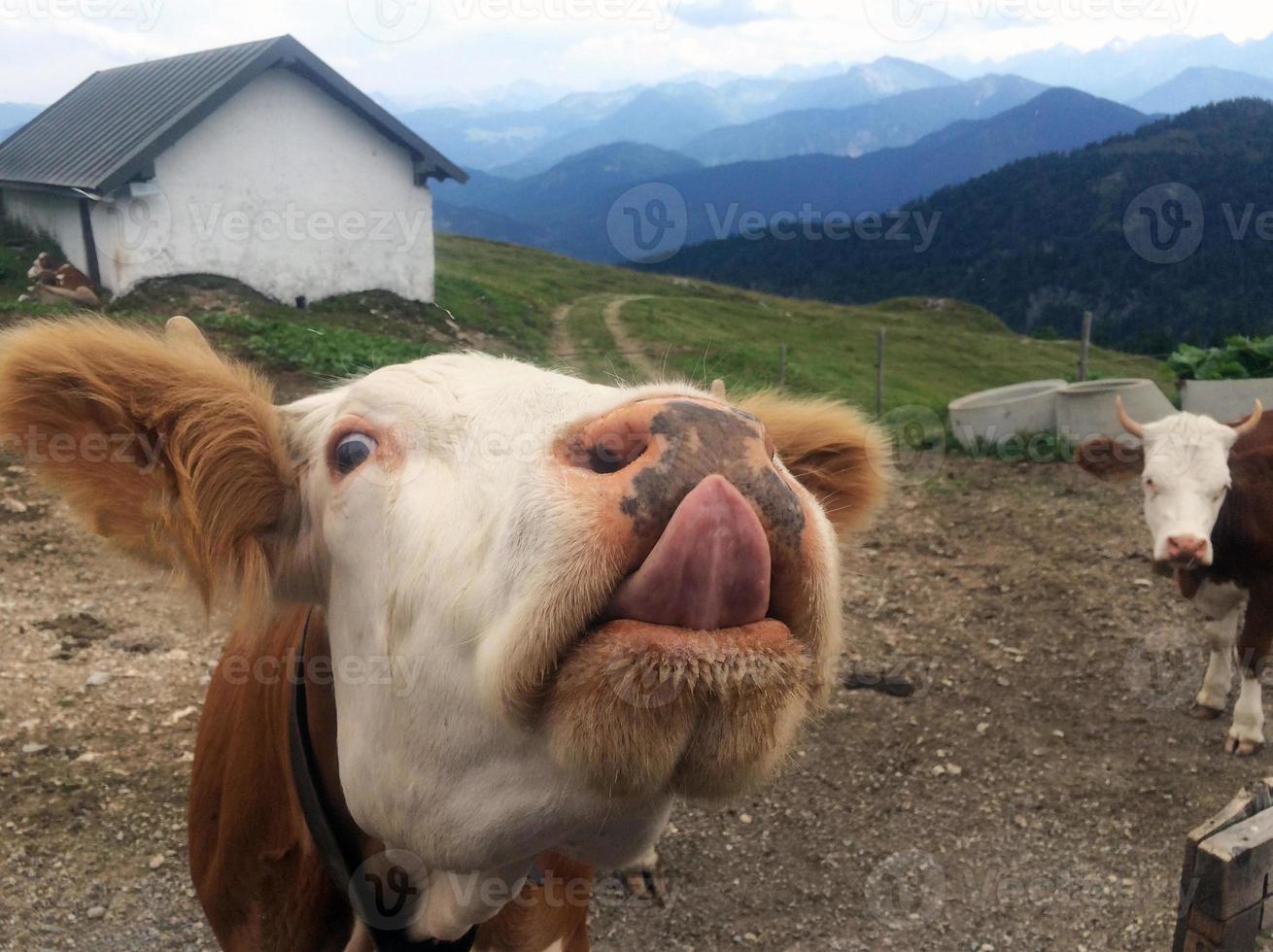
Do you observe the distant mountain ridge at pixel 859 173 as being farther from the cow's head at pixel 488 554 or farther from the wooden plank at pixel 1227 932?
the cow's head at pixel 488 554

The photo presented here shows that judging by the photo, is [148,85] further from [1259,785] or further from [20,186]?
[1259,785]

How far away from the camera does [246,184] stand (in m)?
18.7

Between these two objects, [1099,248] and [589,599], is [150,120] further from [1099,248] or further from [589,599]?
[1099,248]

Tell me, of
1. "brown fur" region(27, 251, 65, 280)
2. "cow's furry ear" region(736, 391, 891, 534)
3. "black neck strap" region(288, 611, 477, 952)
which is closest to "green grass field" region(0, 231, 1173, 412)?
"cow's furry ear" region(736, 391, 891, 534)

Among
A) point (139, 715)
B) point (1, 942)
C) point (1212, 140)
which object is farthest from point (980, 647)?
point (1212, 140)

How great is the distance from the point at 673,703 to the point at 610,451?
0.39m

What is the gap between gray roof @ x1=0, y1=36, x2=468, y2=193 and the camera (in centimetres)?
1731

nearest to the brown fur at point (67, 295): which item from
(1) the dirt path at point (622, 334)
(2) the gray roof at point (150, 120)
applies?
(2) the gray roof at point (150, 120)

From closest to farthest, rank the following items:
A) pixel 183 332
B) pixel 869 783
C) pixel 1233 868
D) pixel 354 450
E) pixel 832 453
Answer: pixel 354 450
pixel 183 332
pixel 832 453
pixel 1233 868
pixel 869 783

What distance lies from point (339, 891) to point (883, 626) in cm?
577

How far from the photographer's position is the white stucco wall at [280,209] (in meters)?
17.7

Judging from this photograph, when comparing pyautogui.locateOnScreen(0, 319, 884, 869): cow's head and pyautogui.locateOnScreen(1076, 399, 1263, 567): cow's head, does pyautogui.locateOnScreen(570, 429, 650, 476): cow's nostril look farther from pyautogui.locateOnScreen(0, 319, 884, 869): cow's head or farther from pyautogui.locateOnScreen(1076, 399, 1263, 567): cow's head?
pyautogui.locateOnScreen(1076, 399, 1263, 567): cow's head

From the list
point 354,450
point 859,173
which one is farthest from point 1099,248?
point 859,173

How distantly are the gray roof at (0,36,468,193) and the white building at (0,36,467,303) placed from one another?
0.04 meters
